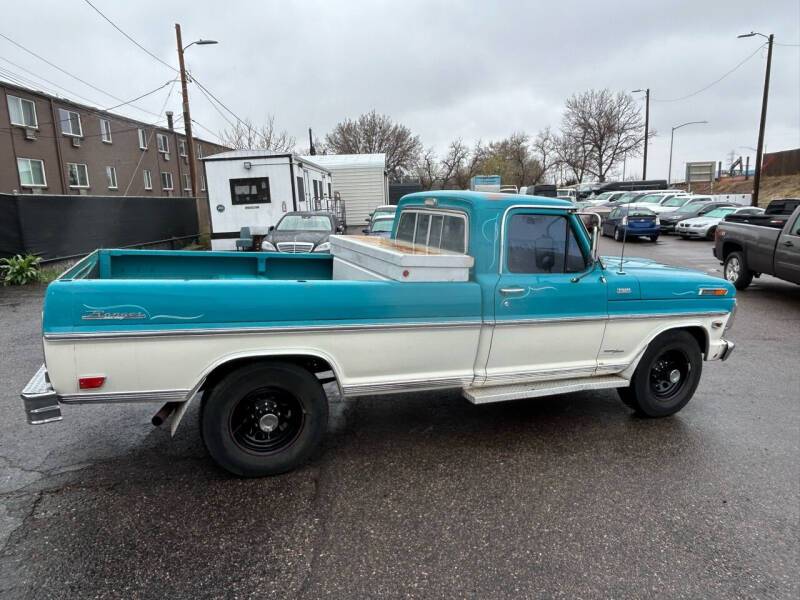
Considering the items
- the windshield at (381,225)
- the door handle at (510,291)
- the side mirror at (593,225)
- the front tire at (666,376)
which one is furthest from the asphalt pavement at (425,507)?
the windshield at (381,225)

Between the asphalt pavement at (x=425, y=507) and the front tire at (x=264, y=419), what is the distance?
167 mm

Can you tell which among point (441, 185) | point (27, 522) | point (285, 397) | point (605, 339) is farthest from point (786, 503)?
point (441, 185)

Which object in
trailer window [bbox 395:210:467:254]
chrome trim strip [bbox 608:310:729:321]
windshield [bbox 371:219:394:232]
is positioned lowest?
chrome trim strip [bbox 608:310:729:321]

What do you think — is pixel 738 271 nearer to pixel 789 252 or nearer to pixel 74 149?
pixel 789 252

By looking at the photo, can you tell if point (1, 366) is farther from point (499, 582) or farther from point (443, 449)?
point (499, 582)

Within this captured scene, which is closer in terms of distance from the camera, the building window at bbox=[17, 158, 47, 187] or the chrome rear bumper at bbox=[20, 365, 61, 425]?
the chrome rear bumper at bbox=[20, 365, 61, 425]

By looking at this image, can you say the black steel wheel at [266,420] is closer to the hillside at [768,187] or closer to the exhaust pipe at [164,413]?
the exhaust pipe at [164,413]

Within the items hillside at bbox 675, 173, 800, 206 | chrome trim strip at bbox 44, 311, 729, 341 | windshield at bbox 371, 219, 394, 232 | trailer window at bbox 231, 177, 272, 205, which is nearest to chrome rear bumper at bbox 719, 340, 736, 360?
chrome trim strip at bbox 44, 311, 729, 341

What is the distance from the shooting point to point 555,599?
2.63 metres

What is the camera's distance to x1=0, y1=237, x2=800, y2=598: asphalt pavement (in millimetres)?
2752

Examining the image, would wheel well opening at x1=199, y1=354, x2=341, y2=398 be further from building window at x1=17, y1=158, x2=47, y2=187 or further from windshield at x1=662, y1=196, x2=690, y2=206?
windshield at x1=662, y1=196, x2=690, y2=206

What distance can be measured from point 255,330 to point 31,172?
87.6ft

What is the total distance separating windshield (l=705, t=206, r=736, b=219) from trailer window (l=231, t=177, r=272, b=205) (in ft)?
61.2

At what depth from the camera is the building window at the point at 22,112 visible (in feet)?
74.7
